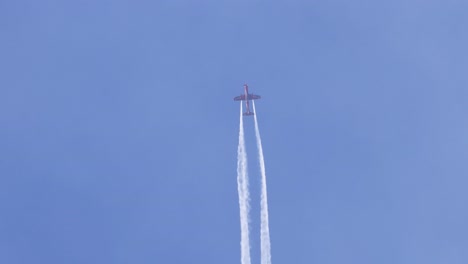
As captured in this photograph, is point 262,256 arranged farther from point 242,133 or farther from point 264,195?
point 242,133

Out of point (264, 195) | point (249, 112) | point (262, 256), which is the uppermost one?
point (249, 112)

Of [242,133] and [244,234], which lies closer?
[244,234]

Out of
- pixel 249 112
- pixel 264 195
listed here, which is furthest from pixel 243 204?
pixel 249 112

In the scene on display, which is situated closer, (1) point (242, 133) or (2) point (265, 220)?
(2) point (265, 220)

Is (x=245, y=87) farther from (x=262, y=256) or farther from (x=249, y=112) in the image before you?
(x=262, y=256)

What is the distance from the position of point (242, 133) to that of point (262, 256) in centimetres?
2792

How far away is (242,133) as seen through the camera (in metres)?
161

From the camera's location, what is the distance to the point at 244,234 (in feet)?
460

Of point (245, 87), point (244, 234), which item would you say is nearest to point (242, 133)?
point (245, 87)

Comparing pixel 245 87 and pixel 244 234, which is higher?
pixel 245 87

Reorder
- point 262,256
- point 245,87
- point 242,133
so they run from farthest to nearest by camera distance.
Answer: point 242,133
point 245,87
point 262,256

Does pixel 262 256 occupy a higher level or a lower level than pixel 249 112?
lower

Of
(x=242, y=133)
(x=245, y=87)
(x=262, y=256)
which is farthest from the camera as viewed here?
(x=242, y=133)

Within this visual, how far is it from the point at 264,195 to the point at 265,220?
171 inches
